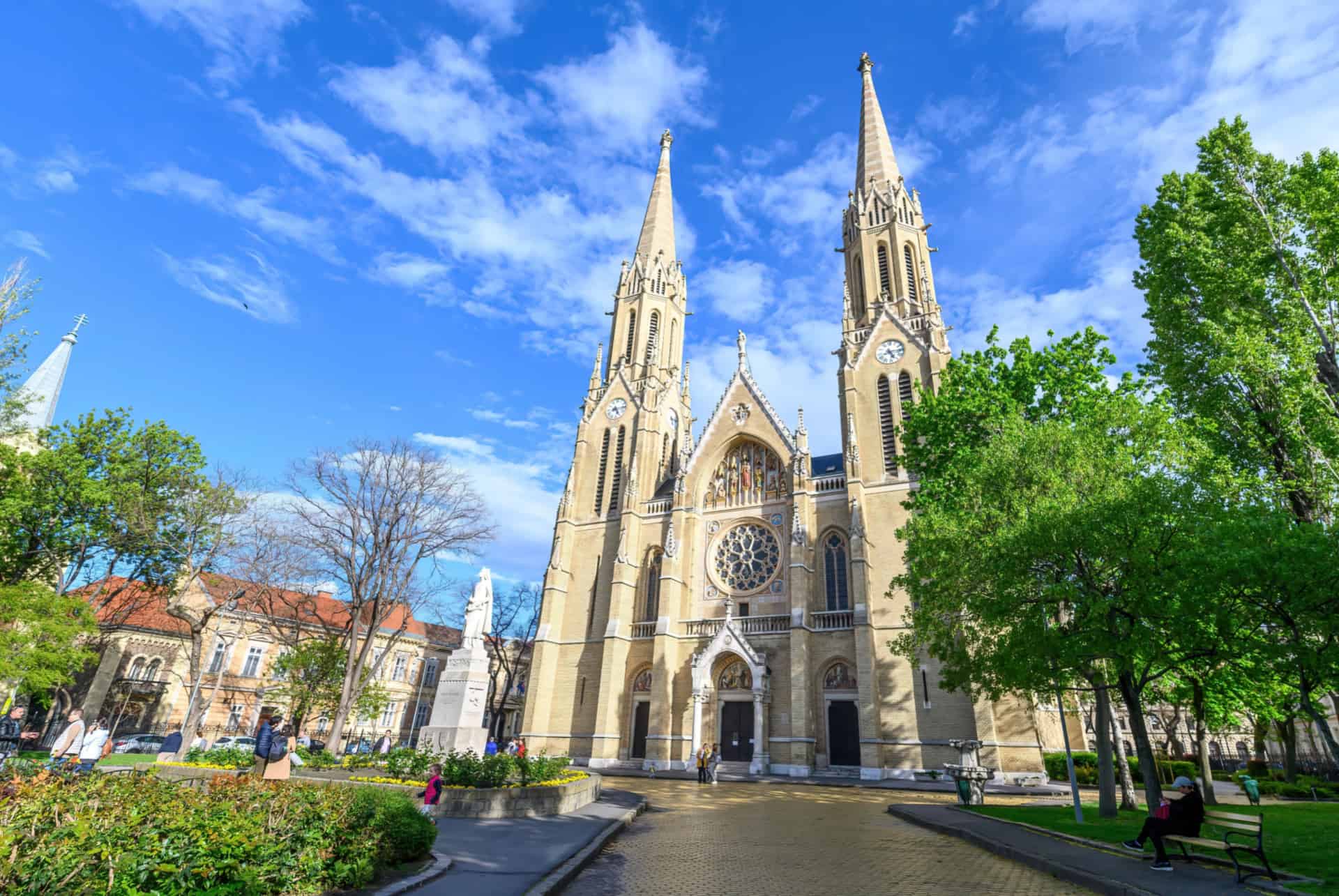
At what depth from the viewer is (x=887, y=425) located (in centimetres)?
3397

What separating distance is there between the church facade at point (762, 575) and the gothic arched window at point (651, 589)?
0.11m

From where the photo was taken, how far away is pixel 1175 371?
15.9 meters

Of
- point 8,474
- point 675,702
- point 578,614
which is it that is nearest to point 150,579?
point 8,474

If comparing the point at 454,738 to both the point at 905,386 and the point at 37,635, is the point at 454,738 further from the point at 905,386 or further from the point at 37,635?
the point at 905,386

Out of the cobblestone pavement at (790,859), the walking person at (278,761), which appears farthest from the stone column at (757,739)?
the walking person at (278,761)

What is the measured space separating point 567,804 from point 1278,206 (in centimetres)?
2072

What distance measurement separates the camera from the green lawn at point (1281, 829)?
26.9ft

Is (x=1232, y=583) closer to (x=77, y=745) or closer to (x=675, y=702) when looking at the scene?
(x=77, y=745)

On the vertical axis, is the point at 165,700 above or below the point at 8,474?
below

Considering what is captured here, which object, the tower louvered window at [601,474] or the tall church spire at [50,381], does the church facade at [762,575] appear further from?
the tall church spire at [50,381]

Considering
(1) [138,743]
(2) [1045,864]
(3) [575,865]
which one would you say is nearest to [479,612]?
(3) [575,865]

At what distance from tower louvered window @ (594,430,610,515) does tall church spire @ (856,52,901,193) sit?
23.8m

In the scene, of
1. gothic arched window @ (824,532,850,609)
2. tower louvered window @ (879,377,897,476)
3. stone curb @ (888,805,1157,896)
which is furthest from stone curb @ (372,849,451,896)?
tower louvered window @ (879,377,897,476)

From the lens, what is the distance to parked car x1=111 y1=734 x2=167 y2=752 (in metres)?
→ 29.9
